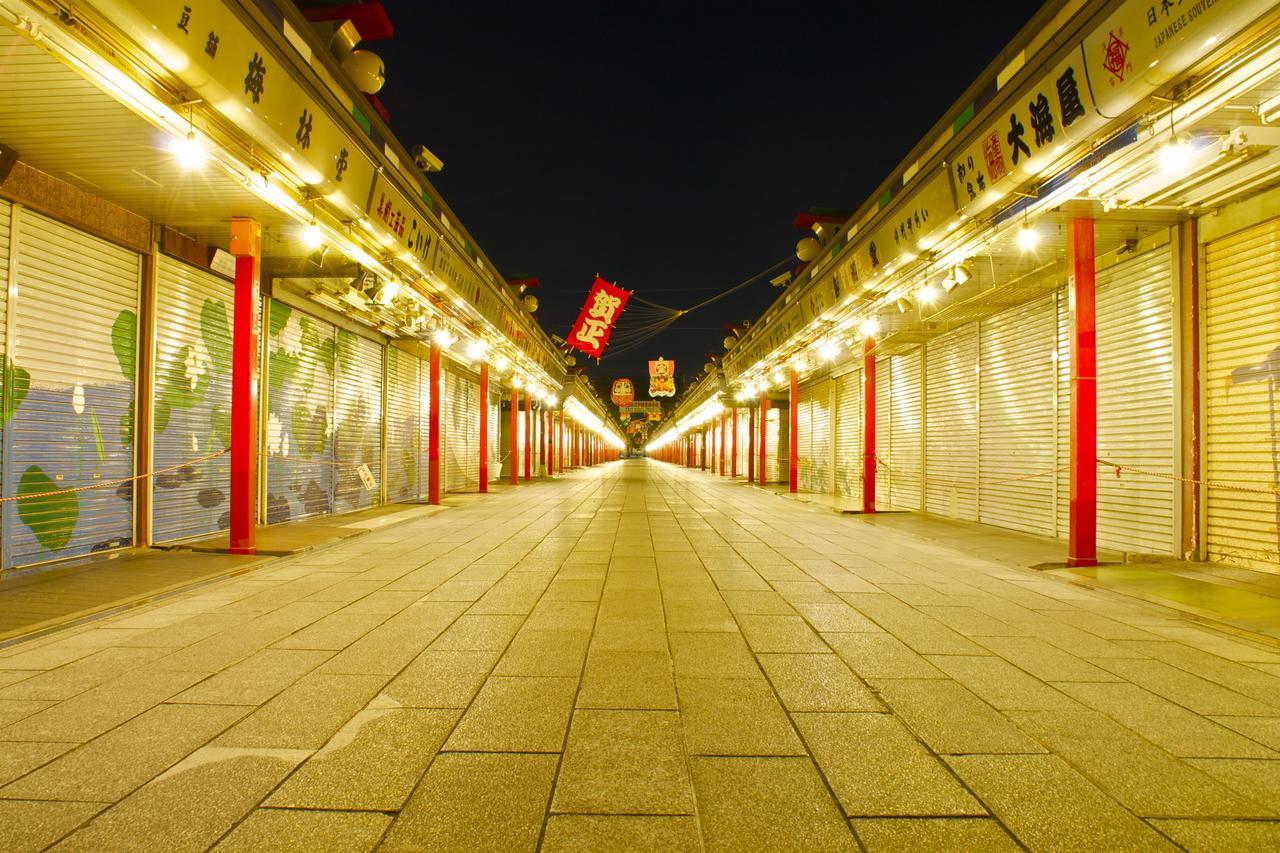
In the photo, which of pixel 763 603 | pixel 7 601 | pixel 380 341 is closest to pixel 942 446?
pixel 763 603

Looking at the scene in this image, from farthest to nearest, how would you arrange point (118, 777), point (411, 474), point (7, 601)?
point (411, 474), point (7, 601), point (118, 777)

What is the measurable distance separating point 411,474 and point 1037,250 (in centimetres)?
1653

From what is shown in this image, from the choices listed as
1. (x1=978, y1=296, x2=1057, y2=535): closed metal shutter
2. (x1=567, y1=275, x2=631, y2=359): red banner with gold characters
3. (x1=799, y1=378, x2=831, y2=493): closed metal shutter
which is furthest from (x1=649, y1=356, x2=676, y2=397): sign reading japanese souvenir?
(x1=978, y1=296, x2=1057, y2=535): closed metal shutter

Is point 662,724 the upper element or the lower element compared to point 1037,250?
lower

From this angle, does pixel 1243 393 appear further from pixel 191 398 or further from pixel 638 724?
pixel 191 398

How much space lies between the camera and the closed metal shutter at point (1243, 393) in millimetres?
7148

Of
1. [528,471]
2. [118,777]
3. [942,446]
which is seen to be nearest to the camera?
[118,777]

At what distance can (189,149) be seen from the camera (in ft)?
19.3

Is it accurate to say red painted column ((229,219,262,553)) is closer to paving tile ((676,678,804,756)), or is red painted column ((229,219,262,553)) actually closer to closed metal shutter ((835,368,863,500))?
paving tile ((676,678,804,756))

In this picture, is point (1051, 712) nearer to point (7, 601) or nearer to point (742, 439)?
point (7, 601)

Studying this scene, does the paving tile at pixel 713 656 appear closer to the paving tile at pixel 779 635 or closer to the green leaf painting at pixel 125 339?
the paving tile at pixel 779 635

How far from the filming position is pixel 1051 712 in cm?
341

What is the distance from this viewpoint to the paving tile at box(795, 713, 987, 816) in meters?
2.49

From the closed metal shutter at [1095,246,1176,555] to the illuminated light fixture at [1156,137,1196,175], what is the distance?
104 inches
